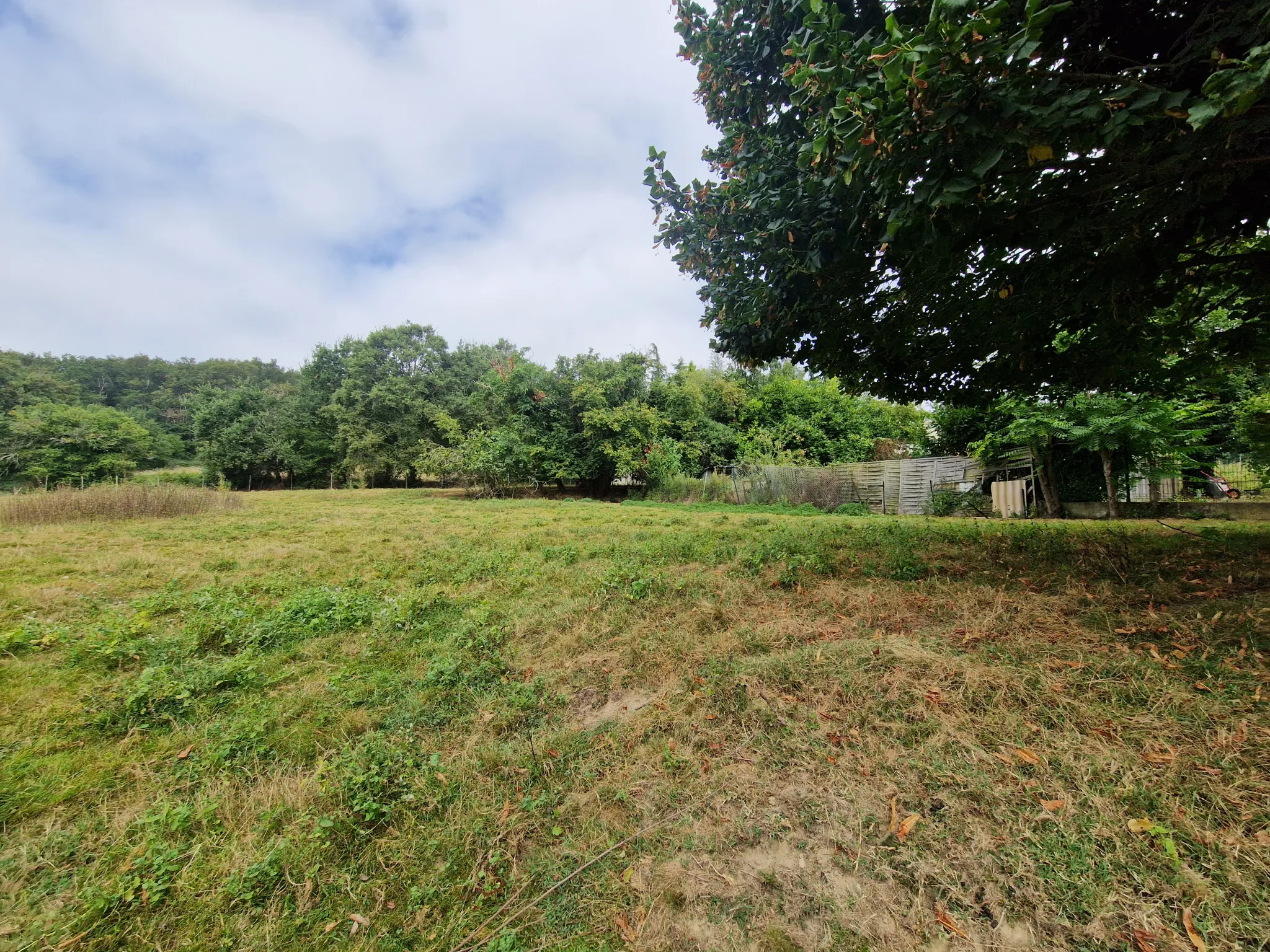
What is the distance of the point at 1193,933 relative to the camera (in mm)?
1365

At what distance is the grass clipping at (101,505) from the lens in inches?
396

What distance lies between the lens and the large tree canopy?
2.32 metres

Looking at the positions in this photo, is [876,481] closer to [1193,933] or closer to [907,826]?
[907,826]

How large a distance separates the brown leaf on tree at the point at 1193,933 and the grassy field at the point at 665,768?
0.7 inches

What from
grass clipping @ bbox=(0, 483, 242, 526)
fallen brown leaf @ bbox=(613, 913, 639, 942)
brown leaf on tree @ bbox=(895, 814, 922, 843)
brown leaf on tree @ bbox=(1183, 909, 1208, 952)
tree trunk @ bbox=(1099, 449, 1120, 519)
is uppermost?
tree trunk @ bbox=(1099, 449, 1120, 519)

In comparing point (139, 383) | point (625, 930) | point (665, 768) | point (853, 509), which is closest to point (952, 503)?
point (853, 509)

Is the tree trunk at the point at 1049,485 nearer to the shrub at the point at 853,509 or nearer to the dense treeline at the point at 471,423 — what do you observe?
the shrub at the point at 853,509

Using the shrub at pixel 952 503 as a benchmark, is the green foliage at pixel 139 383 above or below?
above

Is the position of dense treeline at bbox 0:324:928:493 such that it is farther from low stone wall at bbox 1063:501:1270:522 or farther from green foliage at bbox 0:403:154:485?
low stone wall at bbox 1063:501:1270:522

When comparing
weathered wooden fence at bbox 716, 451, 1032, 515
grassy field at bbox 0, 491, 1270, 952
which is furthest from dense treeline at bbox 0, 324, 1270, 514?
grassy field at bbox 0, 491, 1270, 952

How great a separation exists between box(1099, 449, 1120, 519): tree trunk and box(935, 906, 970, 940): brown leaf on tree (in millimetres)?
12119

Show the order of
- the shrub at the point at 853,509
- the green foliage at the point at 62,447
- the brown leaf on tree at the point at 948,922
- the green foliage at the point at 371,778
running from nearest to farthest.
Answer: the brown leaf on tree at the point at 948,922, the green foliage at the point at 371,778, the shrub at the point at 853,509, the green foliage at the point at 62,447

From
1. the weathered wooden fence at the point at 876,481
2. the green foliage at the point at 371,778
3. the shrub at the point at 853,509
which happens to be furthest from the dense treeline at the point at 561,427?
the green foliage at the point at 371,778

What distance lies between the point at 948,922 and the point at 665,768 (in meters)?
1.23
